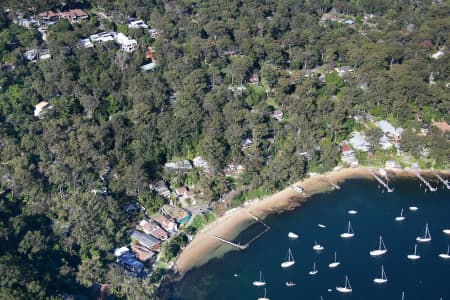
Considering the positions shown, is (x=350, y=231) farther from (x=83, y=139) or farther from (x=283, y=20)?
(x=283, y=20)

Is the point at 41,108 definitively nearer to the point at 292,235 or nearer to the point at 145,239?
the point at 145,239

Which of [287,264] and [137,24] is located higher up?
[137,24]

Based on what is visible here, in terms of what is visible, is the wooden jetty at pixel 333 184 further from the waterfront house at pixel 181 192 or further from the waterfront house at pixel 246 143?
the waterfront house at pixel 181 192

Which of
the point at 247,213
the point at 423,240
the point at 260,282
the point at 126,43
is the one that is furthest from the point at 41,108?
the point at 423,240

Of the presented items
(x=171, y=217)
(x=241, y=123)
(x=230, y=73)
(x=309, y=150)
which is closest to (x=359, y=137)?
(x=309, y=150)

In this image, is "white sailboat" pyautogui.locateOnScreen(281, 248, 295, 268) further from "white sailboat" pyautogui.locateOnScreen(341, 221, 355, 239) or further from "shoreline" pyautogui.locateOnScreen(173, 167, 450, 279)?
"white sailboat" pyautogui.locateOnScreen(341, 221, 355, 239)

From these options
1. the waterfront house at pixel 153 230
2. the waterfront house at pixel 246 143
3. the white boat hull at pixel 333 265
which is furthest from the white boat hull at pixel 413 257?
the waterfront house at pixel 246 143

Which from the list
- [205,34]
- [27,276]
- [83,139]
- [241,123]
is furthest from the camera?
[205,34]
